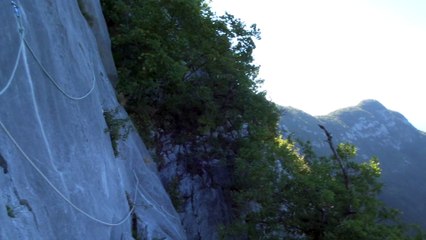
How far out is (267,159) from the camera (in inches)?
727

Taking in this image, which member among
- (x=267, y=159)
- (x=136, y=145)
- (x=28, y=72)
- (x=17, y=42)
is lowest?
(x=267, y=159)

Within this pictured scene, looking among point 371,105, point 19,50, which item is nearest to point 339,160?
point 19,50

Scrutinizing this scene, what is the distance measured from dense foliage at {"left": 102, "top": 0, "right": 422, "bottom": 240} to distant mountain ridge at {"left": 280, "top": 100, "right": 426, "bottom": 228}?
91690 mm

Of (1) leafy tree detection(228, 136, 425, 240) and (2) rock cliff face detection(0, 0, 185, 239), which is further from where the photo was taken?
(1) leafy tree detection(228, 136, 425, 240)

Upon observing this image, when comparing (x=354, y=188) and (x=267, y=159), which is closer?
(x=354, y=188)

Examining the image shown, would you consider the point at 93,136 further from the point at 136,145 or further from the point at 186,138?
the point at 186,138

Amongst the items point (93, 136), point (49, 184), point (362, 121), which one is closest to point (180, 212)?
point (93, 136)

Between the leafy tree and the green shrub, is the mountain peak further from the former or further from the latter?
the green shrub

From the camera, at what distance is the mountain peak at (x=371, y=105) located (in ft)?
555

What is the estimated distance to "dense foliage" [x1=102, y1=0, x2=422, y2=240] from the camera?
16.8 meters

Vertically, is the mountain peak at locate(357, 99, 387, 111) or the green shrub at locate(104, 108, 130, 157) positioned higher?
the mountain peak at locate(357, 99, 387, 111)

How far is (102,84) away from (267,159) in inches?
320

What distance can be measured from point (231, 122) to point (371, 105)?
162m

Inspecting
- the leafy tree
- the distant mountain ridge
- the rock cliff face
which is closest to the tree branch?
the leafy tree
